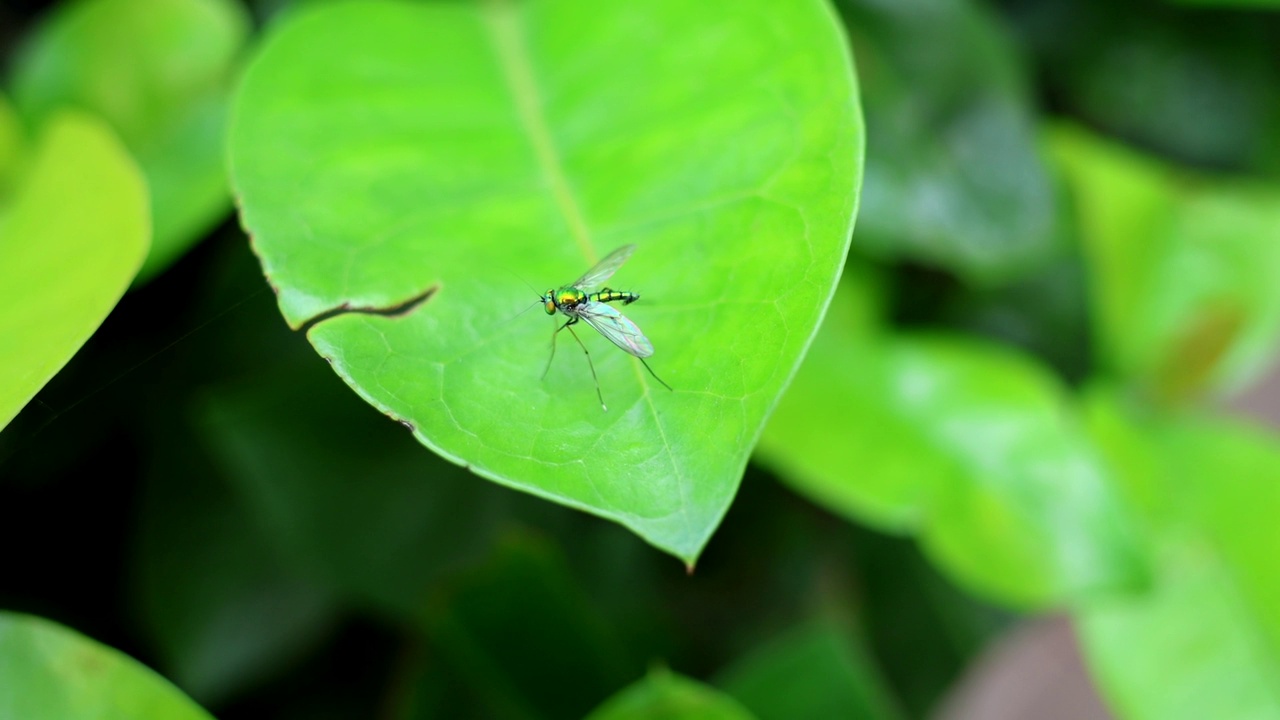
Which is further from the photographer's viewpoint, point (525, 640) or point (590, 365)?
point (525, 640)

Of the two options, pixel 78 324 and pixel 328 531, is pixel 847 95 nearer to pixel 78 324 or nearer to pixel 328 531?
pixel 78 324

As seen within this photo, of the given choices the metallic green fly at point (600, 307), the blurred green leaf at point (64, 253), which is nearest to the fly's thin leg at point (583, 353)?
the metallic green fly at point (600, 307)

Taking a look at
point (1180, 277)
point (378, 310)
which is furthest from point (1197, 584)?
point (378, 310)

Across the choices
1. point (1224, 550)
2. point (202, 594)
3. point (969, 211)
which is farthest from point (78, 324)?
point (1224, 550)

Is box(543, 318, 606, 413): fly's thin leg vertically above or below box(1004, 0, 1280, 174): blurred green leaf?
above

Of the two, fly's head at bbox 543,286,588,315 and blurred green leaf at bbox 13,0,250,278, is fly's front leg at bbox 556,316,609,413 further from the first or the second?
blurred green leaf at bbox 13,0,250,278

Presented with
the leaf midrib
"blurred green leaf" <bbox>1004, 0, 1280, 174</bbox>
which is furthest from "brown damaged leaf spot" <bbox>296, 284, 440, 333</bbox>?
"blurred green leaf" <bbox>1004, 0, 1280, 174</bbox>

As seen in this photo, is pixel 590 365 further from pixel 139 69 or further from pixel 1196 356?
pixel 1196 356
